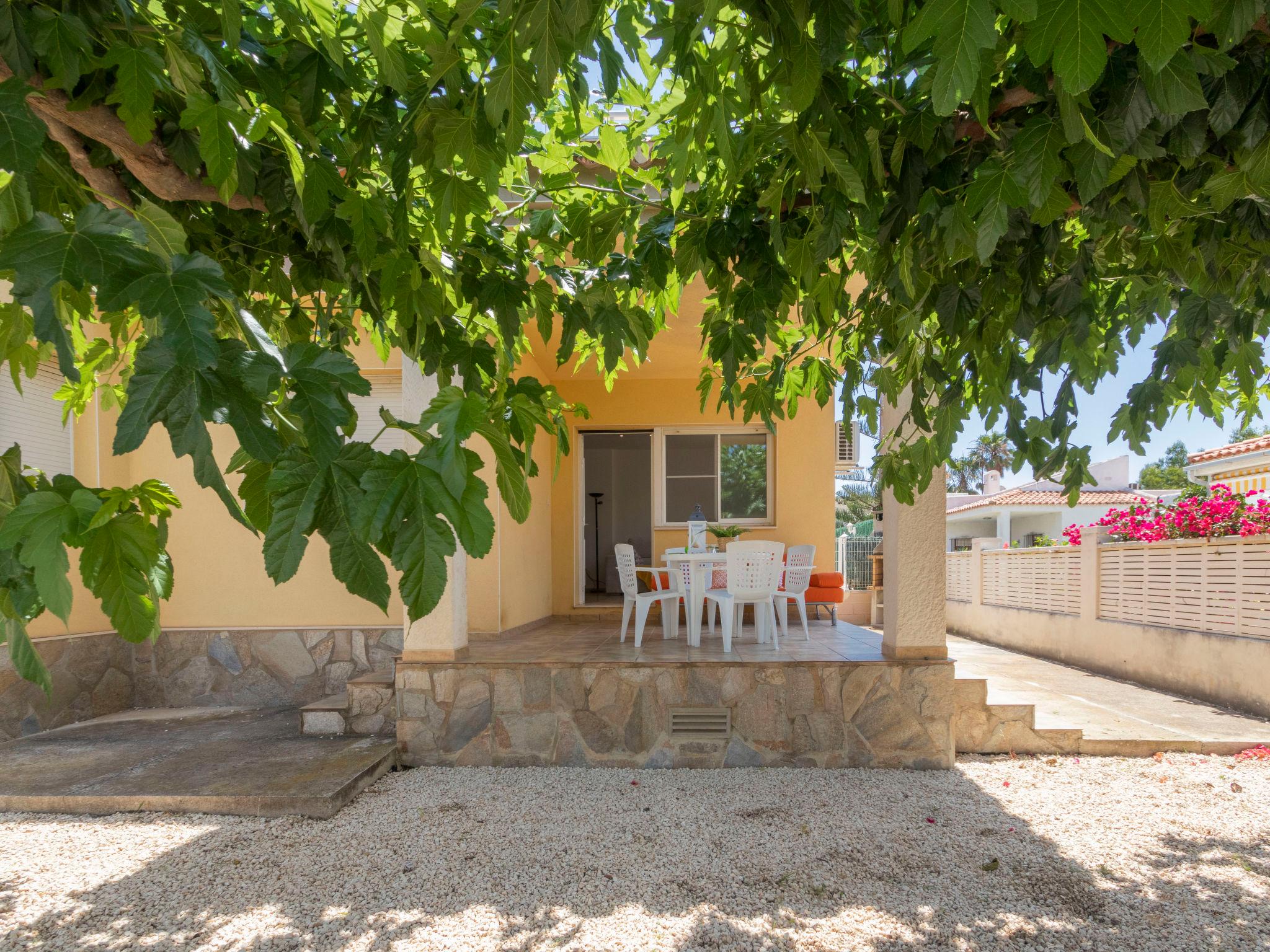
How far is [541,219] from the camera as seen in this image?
2.25 meters

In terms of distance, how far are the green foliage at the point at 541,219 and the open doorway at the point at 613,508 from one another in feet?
29.7

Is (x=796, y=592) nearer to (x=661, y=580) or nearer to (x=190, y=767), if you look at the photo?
(x=661, y=580)

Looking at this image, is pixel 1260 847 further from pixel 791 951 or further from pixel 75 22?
pixel 75 22

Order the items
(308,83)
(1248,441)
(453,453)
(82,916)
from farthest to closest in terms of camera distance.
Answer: (1248,441) → (82,916) → (308,83) → (453,453)

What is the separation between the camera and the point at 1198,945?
2479mm

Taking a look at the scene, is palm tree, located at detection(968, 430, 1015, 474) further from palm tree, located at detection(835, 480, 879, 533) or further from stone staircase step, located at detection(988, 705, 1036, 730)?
stone staircase step, located at detection(988, 705, 1036, 730)

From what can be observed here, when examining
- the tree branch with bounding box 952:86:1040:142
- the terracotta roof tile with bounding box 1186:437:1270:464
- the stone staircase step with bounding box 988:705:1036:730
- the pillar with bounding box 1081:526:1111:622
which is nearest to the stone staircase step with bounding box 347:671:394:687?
the stone staircase step with bounding box 988:705:1036:730

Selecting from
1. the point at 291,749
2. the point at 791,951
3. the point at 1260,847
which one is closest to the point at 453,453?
the point at 791,951

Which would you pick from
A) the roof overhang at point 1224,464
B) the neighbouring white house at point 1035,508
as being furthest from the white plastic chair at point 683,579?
the neighbouring white house at point 1035,508

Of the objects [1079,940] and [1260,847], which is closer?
[1079,940]

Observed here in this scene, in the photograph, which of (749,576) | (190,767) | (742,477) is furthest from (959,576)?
(190,767)

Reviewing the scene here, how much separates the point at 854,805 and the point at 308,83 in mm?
3842

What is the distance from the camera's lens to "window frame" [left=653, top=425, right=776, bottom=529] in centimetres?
865

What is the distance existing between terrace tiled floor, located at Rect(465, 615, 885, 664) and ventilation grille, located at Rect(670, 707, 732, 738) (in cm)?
29
